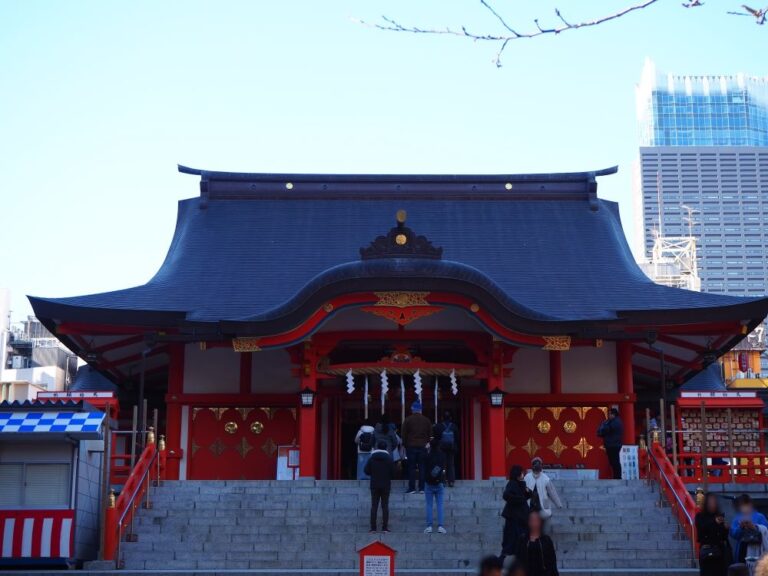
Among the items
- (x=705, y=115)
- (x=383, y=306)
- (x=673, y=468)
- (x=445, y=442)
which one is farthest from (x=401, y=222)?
(x=705, y=115)

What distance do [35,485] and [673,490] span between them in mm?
9307

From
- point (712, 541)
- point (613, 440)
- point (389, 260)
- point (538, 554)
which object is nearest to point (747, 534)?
point (712, 541)

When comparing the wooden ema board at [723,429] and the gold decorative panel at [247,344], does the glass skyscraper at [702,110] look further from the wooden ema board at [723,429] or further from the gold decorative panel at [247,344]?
the gold decorative panel at [247,344]

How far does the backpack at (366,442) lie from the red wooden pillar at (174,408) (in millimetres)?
5074

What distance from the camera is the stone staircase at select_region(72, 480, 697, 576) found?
50.2 ft

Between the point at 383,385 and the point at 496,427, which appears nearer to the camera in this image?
the point at 496,427

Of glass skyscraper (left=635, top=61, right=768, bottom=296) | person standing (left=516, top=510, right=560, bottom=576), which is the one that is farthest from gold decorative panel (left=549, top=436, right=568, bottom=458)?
glass skyscraper (left=635, top=61, right=768, bottom=296)

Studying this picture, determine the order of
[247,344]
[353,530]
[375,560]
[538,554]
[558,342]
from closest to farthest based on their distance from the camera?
[538,554], [375,560], [353,530], [247,344], [558,342]

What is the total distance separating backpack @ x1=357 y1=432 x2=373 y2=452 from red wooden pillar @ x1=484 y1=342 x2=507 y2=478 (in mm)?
2614

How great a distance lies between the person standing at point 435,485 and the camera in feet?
51.6

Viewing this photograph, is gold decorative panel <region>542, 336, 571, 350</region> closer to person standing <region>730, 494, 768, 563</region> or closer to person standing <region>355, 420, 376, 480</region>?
person standing <region>355, 420, 376, 480</region>

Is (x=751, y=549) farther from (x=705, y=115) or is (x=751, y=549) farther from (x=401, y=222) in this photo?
(x=705, y=115)

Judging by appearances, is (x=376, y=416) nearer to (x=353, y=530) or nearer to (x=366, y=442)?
(x=366, y=442)

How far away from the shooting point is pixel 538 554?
409 inches
